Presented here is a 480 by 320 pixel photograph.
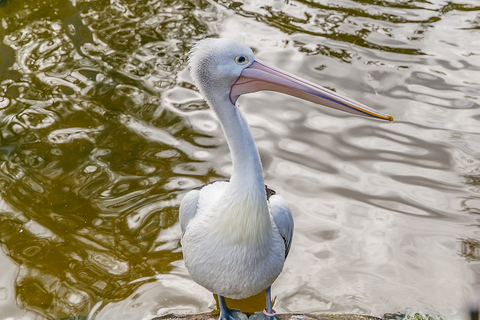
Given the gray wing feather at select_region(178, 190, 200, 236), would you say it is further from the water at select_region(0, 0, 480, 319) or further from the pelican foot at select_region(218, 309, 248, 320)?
the water at select_region(0, 0, 480, 319)

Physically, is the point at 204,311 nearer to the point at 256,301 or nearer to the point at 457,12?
the point at 256,301

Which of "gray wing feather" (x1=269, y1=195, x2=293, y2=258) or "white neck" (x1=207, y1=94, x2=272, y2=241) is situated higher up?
"white neck" (x1=207, y1=94, x2=272, y2=241)

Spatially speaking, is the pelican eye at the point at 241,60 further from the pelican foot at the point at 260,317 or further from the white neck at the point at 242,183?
the pelican foot at the point at 260,317

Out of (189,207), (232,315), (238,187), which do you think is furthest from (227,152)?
(238,187)

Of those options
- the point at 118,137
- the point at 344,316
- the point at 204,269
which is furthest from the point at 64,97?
the point at 344,316

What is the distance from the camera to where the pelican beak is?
2.32 m

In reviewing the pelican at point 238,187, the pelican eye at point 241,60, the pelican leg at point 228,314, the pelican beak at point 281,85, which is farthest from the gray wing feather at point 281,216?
the pelican eye at point 241,60

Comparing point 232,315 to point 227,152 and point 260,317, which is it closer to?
point 260,317

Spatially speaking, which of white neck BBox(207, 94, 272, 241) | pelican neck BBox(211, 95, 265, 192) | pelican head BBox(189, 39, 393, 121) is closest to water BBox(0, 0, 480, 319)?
white neck BBox(207, 94, 272, 241)

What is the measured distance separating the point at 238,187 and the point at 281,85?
513 mm

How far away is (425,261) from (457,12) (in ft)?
10.4

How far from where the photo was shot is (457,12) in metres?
5.57

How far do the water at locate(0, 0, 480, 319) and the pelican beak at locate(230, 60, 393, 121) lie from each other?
1.56 m

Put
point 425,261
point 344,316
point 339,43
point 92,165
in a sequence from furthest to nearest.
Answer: point 339,43, point 92,165, point 425,261, point 344,316
